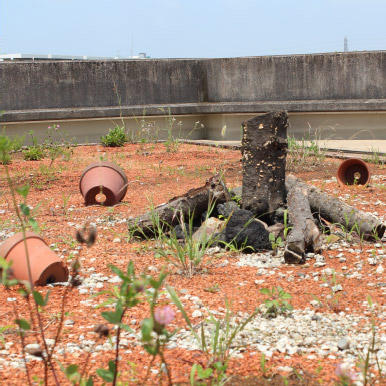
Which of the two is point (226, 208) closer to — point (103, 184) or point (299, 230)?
point (299, 230)

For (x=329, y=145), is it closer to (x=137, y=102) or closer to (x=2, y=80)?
(x=137, y=102)

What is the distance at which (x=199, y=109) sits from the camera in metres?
11.0

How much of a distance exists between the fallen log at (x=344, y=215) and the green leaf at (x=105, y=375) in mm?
2757

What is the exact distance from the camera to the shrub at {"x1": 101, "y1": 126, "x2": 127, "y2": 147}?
9984 mm

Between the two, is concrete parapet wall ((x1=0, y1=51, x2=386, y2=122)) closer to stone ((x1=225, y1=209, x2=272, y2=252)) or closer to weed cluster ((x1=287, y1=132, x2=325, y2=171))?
weed cluster ((x1=287, y1=132, x2=325, y2=171))

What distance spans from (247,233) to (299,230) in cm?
35

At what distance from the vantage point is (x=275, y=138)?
188 inches

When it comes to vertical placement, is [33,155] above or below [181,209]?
above

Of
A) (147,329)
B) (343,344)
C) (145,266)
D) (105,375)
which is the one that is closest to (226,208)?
(145,266)

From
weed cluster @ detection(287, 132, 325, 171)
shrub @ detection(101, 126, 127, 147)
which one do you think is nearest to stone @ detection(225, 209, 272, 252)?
weed cluster @ detection(287, 132, 325, 171)

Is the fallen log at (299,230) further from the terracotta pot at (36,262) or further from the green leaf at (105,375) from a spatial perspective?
the green leaf at (105,375)

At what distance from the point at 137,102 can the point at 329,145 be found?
351cm

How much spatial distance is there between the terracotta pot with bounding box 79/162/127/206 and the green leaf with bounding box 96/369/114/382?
3.95 m

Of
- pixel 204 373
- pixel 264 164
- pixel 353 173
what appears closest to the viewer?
pixel 204 373
